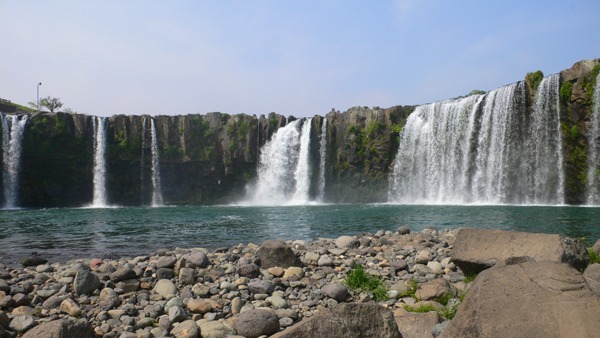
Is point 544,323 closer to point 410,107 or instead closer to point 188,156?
point 410,107

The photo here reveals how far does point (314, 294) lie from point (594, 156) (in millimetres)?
30594

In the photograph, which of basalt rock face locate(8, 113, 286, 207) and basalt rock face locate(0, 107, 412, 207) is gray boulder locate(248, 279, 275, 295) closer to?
basalt rock face locate(0, 107, 412, 207)

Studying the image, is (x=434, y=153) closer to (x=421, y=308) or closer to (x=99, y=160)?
(x=99, y=160)

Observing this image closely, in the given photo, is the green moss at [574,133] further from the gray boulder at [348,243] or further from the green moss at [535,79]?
the gray boulder at [348,243]

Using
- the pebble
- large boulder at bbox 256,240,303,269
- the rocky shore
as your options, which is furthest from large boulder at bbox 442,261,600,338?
large boulder at bbox 256,240,303,269

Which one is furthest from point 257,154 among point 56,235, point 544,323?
point 544,323

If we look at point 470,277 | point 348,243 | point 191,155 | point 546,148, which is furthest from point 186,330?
point 191,155

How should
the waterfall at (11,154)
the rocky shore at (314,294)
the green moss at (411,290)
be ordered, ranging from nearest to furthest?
the rocky shore at (314,294) → the green moss at (411,290) → the waterfall at (11,154)

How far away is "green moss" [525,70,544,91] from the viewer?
3278cm

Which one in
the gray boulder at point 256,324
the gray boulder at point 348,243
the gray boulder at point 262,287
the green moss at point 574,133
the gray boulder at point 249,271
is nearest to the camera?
the gray boulder at point 256,324

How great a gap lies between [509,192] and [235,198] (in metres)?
28.8

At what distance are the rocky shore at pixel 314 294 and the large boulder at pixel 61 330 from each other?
0.05 ft

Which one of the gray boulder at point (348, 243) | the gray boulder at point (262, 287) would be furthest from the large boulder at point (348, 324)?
the gray boulder at point (348, 243)

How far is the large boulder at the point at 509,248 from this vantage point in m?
6.69
